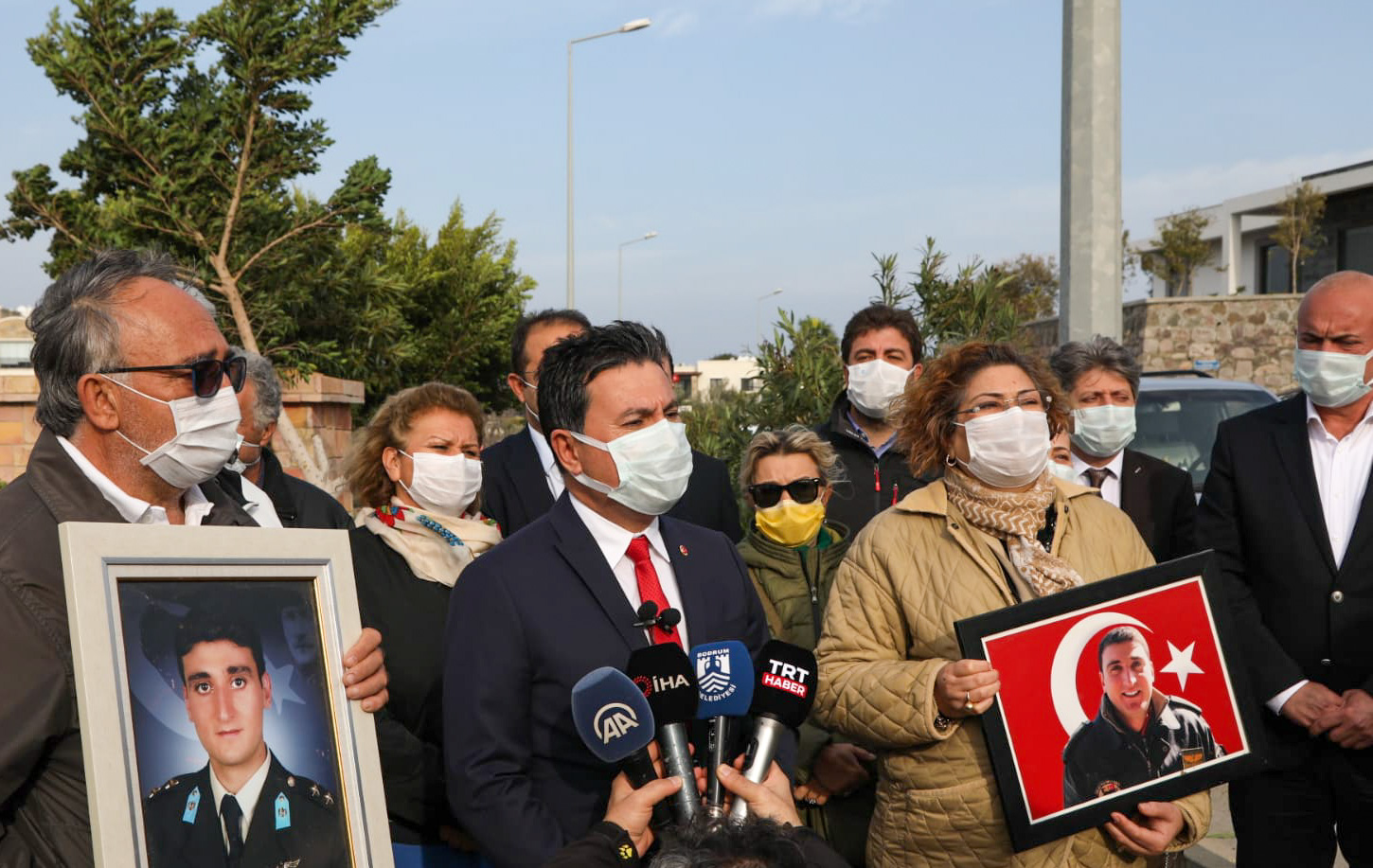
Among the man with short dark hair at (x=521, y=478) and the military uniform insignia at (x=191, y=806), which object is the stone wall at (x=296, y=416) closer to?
the man with short dark hair at (x=521, y=478)

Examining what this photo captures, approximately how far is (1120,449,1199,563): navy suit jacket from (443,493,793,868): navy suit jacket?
9.80 feet

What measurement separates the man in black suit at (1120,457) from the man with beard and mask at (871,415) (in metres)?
0.71

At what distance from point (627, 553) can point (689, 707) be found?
32.4 inches

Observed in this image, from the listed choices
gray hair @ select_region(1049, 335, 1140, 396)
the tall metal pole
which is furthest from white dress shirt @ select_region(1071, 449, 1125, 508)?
the tall metal pole

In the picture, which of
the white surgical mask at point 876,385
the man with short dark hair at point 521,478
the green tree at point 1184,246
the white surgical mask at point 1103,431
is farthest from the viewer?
the green tree at point 1184,246

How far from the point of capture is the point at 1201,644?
Answer: 11.2 feet

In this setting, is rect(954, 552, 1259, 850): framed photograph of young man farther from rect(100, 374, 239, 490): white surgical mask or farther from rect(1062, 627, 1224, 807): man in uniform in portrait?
rect(100, 374, 239, 490): white surgical mask

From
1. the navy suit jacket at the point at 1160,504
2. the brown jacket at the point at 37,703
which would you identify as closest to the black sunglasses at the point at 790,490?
the navy suit jacket at the point at 1160,504

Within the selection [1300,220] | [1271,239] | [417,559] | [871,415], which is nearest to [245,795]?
[417,559]

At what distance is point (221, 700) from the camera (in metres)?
2.35

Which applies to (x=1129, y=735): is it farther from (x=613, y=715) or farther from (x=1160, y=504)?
(x=1160, y=504)

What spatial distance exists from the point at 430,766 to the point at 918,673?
144 centimetres

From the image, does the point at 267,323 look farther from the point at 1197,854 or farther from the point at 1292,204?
the point at 1292,204

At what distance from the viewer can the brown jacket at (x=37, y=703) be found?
2129 millimetres
